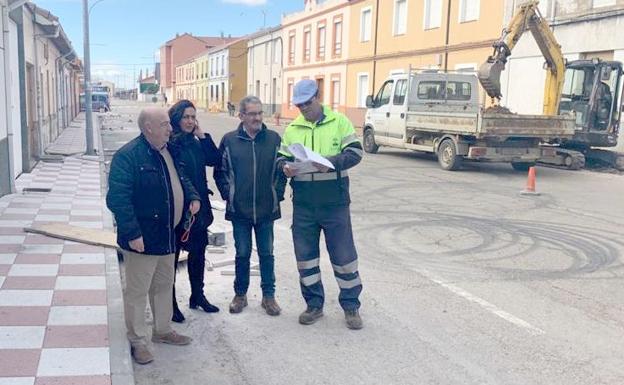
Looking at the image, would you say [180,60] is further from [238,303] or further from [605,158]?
[238,303]

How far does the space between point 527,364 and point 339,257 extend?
155 centimetres

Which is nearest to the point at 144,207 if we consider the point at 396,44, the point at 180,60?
the point at 396,44

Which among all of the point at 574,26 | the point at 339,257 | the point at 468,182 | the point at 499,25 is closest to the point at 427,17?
the point at 499,25

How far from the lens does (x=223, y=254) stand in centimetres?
688

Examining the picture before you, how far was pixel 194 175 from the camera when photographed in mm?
4820

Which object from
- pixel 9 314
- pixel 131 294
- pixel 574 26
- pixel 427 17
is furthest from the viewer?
pixel 427 17

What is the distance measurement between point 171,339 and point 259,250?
106 cm

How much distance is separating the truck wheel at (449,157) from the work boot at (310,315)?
10.6m

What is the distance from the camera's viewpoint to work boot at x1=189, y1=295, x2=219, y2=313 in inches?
203

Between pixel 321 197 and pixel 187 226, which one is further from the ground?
pixel 321 197

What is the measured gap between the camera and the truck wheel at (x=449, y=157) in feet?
49.2

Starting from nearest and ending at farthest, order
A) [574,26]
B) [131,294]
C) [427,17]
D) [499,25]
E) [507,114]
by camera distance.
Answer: [131,294], [507,114], [574,26], [499,25], [427,17]

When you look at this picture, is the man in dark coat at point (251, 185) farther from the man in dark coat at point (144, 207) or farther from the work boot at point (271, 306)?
the man in dark coat at point (144, 207)

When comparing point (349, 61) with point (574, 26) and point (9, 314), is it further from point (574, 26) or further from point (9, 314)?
point (9, 314)
